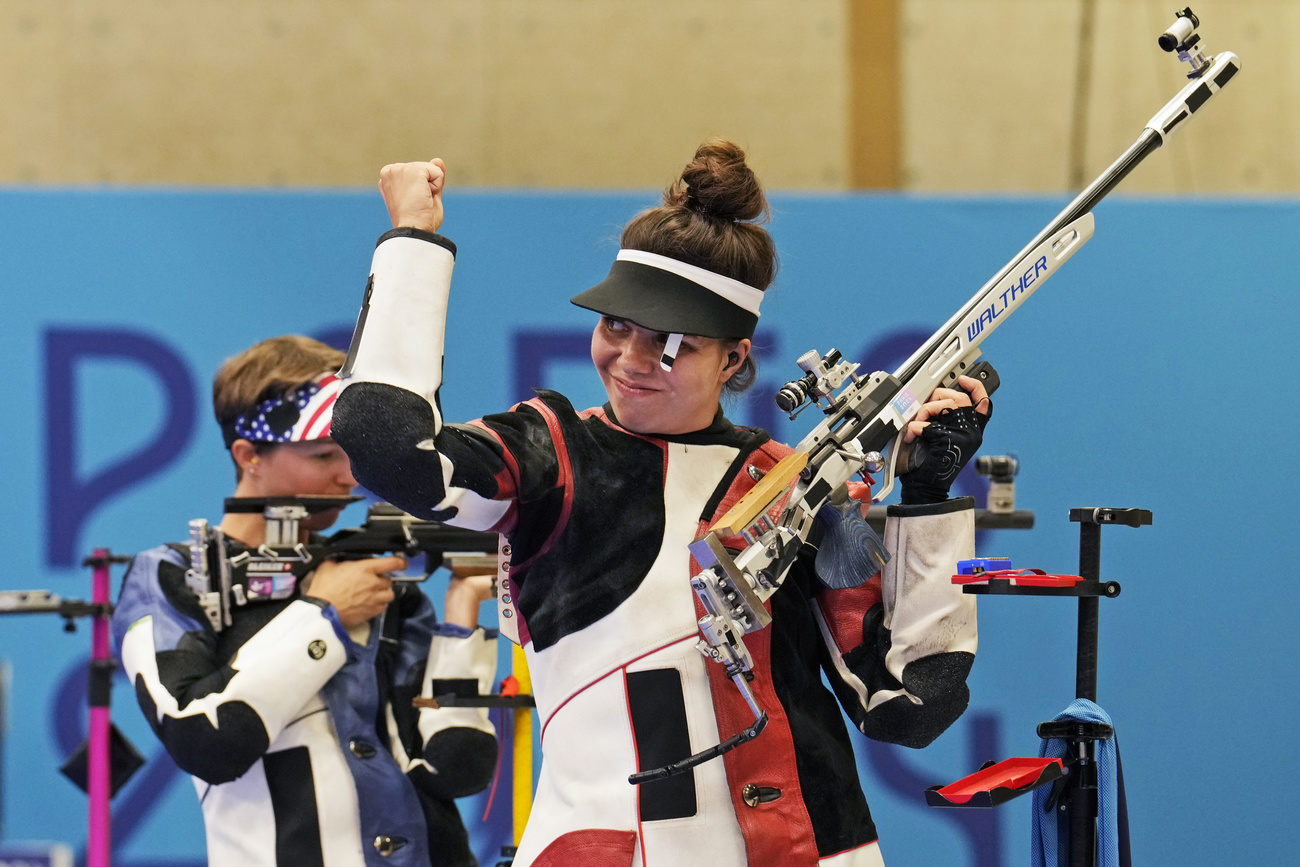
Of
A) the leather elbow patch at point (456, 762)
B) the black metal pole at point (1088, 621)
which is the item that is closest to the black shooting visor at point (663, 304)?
the black metal pole at point (1088, 621)

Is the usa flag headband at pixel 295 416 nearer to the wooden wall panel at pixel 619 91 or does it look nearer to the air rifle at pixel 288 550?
the air rifle at pixel 288 550

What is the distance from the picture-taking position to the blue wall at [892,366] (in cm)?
308

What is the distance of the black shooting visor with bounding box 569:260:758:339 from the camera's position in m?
1.34

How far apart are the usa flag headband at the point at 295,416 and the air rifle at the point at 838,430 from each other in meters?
0.90

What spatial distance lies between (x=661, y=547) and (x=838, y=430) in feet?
0.74

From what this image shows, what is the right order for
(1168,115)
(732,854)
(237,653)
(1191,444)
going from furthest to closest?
(1191,444) < (237,653) < (1168,115) < (732,854)

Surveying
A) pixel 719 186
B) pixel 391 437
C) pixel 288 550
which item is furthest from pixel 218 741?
pixel 719 186

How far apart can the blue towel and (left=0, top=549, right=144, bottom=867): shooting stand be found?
5.49ft

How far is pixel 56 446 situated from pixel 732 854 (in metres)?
2.37

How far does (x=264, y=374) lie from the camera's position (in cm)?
208

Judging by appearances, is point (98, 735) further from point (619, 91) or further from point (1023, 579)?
point (619, 91)

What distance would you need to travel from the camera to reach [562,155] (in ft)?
11.8

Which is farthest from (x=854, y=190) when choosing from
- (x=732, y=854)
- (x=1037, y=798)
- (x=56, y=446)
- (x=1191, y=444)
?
(x=732, y=854)

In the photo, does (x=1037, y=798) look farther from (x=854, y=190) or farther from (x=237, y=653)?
(x=854, y=190)
